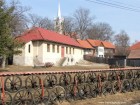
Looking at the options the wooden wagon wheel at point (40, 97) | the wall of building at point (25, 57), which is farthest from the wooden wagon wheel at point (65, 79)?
the wall of building at point (25, 57)

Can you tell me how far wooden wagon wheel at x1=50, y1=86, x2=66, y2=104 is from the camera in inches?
687

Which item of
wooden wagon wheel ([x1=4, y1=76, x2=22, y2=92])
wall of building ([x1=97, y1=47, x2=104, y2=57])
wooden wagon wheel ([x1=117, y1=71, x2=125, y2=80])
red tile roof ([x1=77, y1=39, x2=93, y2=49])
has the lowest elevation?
wooden wagon wheel ([x1=4, y1=76, x2=22, y2=92])

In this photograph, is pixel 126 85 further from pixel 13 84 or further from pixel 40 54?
pixel 40 54

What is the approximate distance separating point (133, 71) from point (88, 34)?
98.8 metres

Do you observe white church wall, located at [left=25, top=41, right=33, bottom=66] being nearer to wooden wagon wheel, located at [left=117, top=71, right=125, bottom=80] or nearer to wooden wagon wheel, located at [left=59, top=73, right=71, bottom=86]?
wooden wagon wheel, located at [left=117, top=71, right=125, bottom=80]

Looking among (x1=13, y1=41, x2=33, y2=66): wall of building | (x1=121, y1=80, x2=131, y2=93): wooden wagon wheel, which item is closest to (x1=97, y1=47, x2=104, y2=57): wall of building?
(x1=13, y1=41, x2=33, y2=66): wall of building

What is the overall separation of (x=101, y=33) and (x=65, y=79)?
11767 cm

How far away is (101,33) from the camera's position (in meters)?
137

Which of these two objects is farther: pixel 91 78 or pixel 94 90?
pixel 91 78

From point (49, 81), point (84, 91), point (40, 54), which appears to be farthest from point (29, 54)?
point (49, 81)

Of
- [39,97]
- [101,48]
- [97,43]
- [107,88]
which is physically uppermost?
[97,43]

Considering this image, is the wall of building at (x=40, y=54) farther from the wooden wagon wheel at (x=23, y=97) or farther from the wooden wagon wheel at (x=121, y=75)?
the wooden wagon wheel at (x=23, y=97)

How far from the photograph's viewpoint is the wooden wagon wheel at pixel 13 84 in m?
18.2

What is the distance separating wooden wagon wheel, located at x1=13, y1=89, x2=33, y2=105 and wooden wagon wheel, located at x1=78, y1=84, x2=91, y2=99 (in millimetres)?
4013
